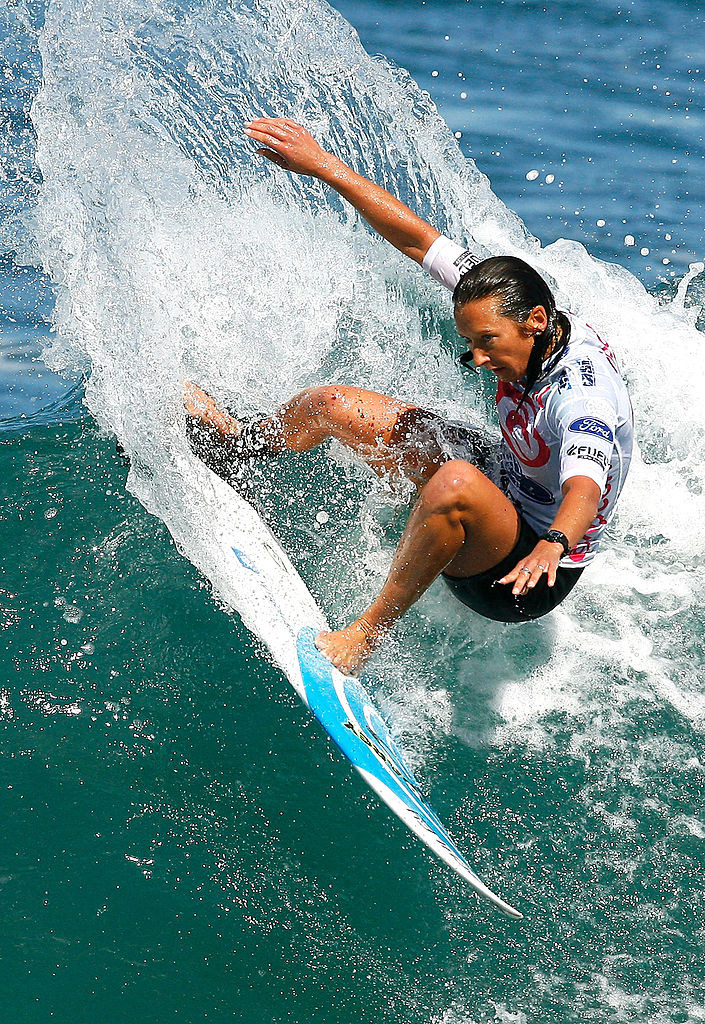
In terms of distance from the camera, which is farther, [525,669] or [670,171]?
[670,171]

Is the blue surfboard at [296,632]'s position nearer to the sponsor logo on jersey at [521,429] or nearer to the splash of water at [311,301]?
the splash of water at [311,301]

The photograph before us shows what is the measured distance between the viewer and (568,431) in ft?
12.6

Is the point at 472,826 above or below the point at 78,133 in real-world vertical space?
below

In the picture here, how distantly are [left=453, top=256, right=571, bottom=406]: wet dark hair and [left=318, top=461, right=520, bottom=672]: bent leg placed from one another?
1.58ft

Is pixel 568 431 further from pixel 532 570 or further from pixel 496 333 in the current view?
pixel 532 570

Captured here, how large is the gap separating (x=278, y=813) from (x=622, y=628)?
1926 mm

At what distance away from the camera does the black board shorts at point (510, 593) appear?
4309 millimetres

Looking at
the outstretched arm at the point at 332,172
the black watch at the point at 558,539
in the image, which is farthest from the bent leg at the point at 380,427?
the black watch at the point at 558,539

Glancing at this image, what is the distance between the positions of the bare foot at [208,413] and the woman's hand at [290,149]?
117 cm

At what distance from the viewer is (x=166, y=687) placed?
4.71 meters

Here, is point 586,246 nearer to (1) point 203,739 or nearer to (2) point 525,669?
(2) point 525,669

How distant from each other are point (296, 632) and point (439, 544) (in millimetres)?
838

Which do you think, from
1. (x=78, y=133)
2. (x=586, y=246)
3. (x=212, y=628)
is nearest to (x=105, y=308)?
(x=78, y=133)

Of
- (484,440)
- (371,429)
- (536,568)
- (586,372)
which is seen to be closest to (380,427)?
(371,429)
